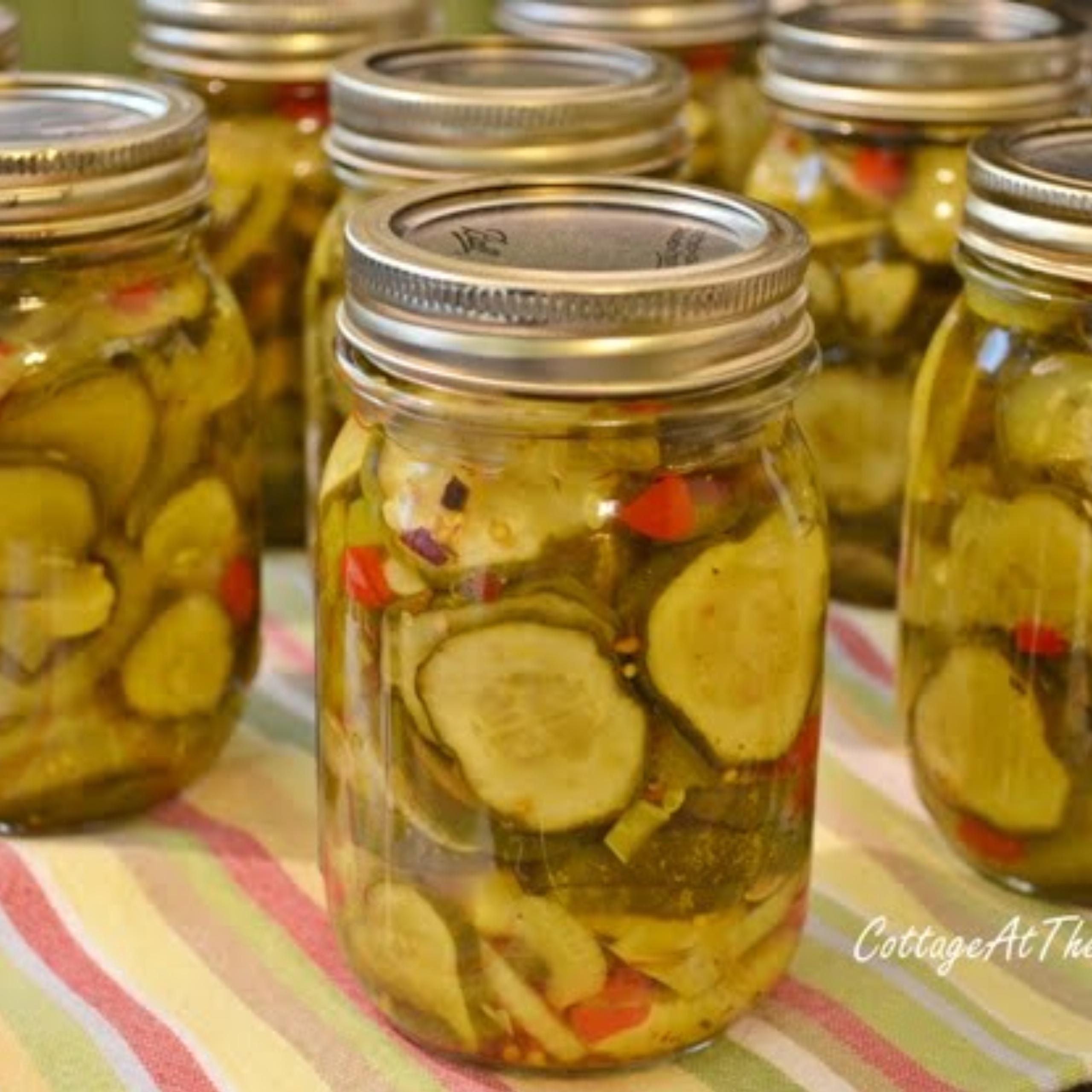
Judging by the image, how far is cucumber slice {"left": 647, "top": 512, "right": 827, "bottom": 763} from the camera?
83 cm

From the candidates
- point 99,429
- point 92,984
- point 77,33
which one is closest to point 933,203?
point 99,429

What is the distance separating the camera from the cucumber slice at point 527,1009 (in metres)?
0.86

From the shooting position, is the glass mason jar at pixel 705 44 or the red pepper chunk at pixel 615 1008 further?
the glass mason jar at pixel 705 44

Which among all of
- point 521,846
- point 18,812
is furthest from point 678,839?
point 18,812

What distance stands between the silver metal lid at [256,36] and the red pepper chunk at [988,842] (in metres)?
0.57

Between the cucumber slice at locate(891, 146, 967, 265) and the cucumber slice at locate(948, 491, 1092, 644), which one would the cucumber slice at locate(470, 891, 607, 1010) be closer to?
the cucumber slice at locate(948, 491, 1092, 644)

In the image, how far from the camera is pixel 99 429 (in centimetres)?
98

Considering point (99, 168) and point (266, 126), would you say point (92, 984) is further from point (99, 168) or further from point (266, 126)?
point (266, 126)

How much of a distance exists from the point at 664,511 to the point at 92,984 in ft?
1.06

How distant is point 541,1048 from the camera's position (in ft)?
2.87

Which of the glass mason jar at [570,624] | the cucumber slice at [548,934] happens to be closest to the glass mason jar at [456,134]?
the glass mason jar at [570,624]

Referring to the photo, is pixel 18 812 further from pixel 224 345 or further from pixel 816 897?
pixel 816 897

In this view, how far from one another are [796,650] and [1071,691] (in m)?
Result: 0.15

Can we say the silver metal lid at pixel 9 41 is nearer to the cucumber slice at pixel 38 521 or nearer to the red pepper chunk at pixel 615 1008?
the cucumber slice at pixel 38 521
